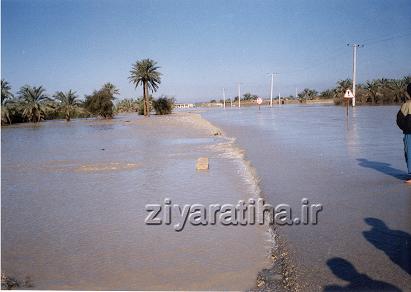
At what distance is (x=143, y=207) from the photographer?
666cm

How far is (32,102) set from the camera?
59.0 meters

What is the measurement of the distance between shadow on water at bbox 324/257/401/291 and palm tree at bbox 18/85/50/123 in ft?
199

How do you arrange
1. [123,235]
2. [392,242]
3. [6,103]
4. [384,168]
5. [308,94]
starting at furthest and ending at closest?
[308,94] < [6,103] < [384,168] < [123,235] < [392,242]

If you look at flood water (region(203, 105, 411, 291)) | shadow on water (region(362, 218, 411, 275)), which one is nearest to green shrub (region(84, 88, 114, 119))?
flood water (region(203, 105, 411, 291))

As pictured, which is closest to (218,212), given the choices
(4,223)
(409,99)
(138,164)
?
→ (4,223)

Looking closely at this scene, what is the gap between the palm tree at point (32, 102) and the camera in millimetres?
58062

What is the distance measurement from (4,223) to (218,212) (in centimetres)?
329

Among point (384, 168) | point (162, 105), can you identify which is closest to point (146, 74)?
point (162, 105)

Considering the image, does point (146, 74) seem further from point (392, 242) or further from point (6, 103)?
point (392, 242)

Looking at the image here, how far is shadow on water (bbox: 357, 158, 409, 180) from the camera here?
774 centimetres

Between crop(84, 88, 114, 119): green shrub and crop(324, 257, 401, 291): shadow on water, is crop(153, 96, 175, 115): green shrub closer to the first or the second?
crop(84, 88, 114, 119): green shrub

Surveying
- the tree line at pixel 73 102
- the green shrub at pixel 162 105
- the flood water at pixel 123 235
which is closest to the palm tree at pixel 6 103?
the tree line at pixel 73 102

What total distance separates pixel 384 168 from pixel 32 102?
5855 cm

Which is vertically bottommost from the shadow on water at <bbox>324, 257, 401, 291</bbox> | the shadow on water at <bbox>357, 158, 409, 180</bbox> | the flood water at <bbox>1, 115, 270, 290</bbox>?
the flood water at <bbox>1, 115, 270, 290</bbox>
